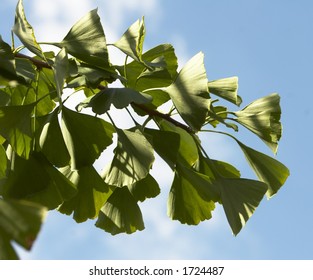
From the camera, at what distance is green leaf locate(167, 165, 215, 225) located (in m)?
1.23

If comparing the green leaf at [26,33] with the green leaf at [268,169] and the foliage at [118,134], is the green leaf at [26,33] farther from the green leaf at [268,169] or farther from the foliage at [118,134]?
the green leaf at [268,169]

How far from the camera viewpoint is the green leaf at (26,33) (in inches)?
44.4

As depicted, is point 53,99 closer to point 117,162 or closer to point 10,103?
point 10,103

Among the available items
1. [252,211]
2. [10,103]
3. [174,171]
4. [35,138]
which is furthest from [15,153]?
[252,211]

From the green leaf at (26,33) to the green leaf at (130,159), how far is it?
0.67 feet

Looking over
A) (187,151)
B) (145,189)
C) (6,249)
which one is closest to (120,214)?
(145,189)

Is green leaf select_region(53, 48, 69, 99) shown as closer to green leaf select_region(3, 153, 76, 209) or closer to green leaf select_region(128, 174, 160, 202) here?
green leaf select_region(3, 153, 76, 209)

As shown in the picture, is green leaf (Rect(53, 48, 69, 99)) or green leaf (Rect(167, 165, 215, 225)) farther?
green leaf (Rect(167, 165, 215, 225))

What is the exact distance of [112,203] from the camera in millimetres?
1370

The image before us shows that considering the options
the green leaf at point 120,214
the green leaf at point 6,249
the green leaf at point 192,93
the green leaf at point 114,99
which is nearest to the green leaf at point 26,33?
the green leaf at point 114,99

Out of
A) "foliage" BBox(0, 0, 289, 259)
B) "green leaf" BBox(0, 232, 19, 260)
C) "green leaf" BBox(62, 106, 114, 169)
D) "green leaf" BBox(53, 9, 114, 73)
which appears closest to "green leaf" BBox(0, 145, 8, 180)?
"foliage" BBox(0, 0, 289, 259)

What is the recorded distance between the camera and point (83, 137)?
1.22 m

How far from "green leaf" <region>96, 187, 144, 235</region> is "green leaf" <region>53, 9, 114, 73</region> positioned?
295 millimetres

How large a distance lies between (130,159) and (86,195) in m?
0.19
